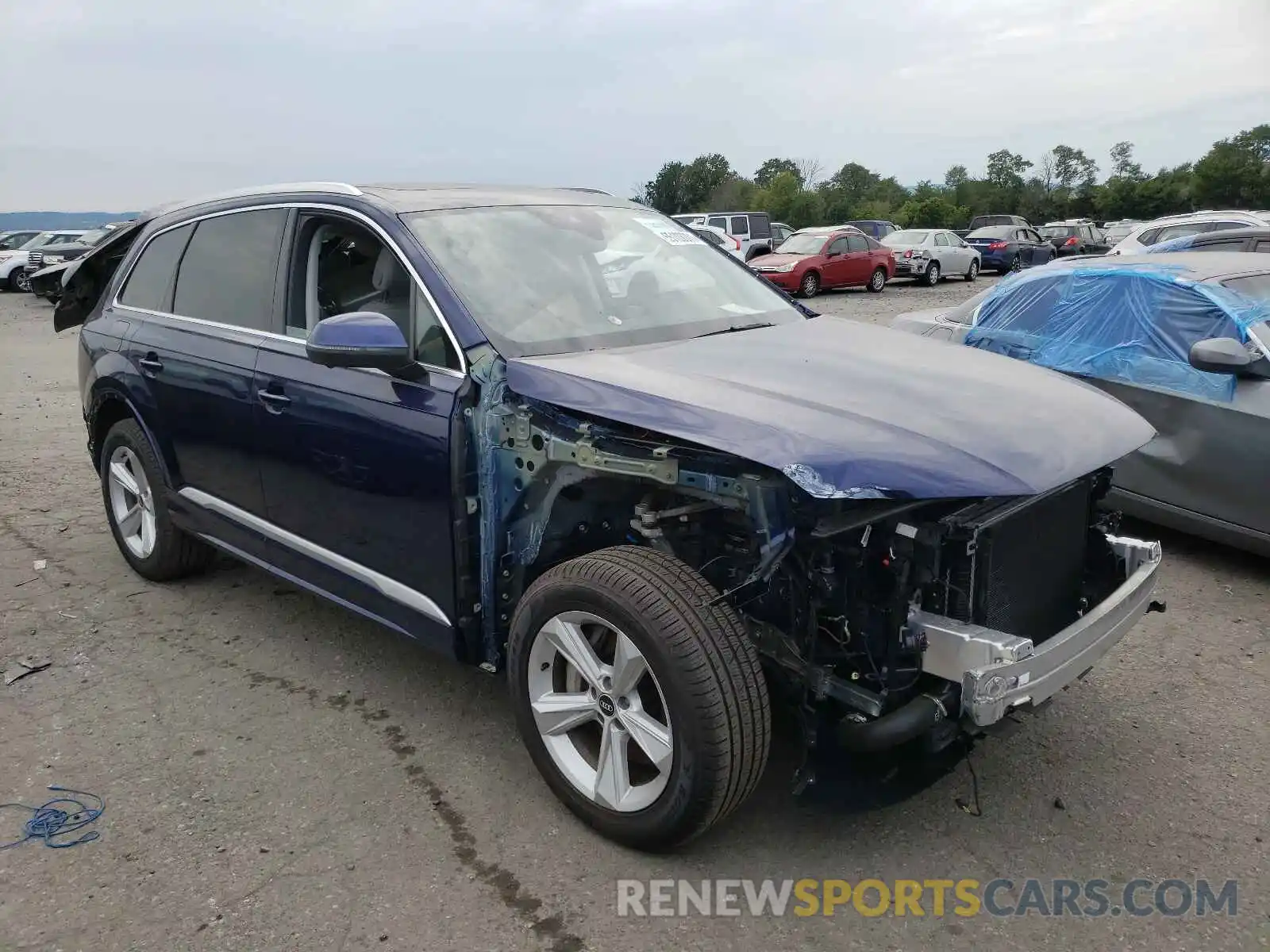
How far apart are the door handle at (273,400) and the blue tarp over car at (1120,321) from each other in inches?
165

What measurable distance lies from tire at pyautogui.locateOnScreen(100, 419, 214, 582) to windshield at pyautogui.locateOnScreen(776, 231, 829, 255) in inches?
781

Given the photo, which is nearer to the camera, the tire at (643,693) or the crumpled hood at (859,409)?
the crumpled hood at (859,409)

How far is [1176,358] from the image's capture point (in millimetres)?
5125

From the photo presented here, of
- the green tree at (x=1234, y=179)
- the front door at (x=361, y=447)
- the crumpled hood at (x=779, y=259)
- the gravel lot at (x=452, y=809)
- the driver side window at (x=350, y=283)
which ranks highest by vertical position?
the green tree at (x=1234, y=179)

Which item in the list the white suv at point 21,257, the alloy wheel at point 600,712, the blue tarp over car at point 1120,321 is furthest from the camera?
the white suv at point 21,257

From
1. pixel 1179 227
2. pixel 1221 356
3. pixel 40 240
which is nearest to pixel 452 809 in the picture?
pixel 1221 356

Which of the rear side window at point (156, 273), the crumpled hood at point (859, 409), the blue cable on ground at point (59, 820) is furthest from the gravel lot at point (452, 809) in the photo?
the rear side window at point (156, 273)

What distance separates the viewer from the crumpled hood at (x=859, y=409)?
2428 mm

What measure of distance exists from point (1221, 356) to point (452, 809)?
3987mm

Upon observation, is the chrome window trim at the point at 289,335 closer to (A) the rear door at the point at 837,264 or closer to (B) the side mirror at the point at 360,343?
(B) the side mirror at the point at 360,343

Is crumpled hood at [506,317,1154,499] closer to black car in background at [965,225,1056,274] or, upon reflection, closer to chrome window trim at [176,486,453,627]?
chrome window trim at [176,486,453,627]

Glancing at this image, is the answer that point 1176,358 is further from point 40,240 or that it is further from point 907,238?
point 40,240

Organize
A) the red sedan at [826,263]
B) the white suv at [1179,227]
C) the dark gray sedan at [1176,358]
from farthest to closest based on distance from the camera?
the red sedan at [826,263] < the white suv at [1179,227] < the dark gray sedan at [1176,358]

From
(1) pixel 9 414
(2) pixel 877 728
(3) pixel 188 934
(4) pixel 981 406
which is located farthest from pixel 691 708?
(1) pixel 9 414
